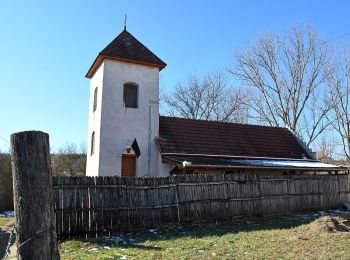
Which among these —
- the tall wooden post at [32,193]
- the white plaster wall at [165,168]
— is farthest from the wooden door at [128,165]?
the tall wooden post at [32,193]

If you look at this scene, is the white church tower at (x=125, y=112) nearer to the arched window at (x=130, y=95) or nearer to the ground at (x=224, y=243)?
the arched window at (x=130, y=95)

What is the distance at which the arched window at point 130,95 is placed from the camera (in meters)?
22.1

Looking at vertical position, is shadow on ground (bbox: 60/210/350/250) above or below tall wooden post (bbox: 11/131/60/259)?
below

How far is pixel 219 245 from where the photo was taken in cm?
1000

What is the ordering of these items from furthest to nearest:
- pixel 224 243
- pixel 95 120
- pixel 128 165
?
pixel 95 120
pixel 128 165
pixel 224 243

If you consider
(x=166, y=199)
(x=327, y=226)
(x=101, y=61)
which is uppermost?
(x=101, y=61)

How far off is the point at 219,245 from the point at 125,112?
12953mm

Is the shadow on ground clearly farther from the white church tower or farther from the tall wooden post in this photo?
the white church tower

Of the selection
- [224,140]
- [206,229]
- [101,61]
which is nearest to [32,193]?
[206,229]

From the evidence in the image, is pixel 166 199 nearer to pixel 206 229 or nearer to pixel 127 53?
pixel 206 229

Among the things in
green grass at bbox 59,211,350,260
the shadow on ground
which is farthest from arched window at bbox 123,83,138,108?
green grass at bbox 59,211,350,260

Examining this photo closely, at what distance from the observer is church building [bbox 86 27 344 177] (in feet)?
69.1

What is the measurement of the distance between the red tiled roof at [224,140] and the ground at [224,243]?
8101 mm

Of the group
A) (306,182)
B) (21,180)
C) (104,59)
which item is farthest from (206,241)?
(104,59)
